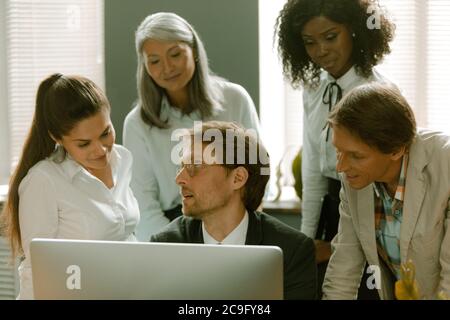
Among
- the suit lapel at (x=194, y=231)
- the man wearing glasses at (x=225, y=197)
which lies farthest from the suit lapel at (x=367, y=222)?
the suit lapel at (x=194, y=231)

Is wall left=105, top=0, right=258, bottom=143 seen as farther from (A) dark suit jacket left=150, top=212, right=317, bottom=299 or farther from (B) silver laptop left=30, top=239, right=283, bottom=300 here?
(B) silver laptop left=30, top=239, right=283, bottom=300

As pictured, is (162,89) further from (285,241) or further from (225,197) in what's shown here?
(285,241)

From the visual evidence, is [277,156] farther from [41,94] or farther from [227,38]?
[41,94]

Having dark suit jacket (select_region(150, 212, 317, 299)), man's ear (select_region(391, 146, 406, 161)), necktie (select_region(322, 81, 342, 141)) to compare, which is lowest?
dark suit jacket (select_region(150, 212, 317, 299))

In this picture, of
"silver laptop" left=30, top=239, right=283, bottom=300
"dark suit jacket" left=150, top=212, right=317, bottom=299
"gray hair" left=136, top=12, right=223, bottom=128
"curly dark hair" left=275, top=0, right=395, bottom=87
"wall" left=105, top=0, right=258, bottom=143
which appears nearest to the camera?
"silver laptop" left=30, top=239, right=283, bottom=300

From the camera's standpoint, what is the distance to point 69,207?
2.11m

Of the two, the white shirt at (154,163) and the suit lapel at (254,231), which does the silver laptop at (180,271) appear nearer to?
the suit lapel at (254,231)

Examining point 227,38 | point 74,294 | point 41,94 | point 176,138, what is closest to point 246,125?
point 176,138

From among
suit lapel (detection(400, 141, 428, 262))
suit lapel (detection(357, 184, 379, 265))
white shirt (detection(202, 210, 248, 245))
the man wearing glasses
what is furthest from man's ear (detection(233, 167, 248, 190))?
suit lapel (detection(400, 141, 428, 262))

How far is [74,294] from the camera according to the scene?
1463mm

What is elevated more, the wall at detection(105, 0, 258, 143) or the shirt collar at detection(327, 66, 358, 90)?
the wall at detection(105, 0, 258, 143)

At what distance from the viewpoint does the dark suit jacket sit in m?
1.96

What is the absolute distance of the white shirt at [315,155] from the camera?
8.91 ft

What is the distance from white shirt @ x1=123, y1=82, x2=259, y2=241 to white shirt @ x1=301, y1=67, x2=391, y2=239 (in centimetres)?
26
